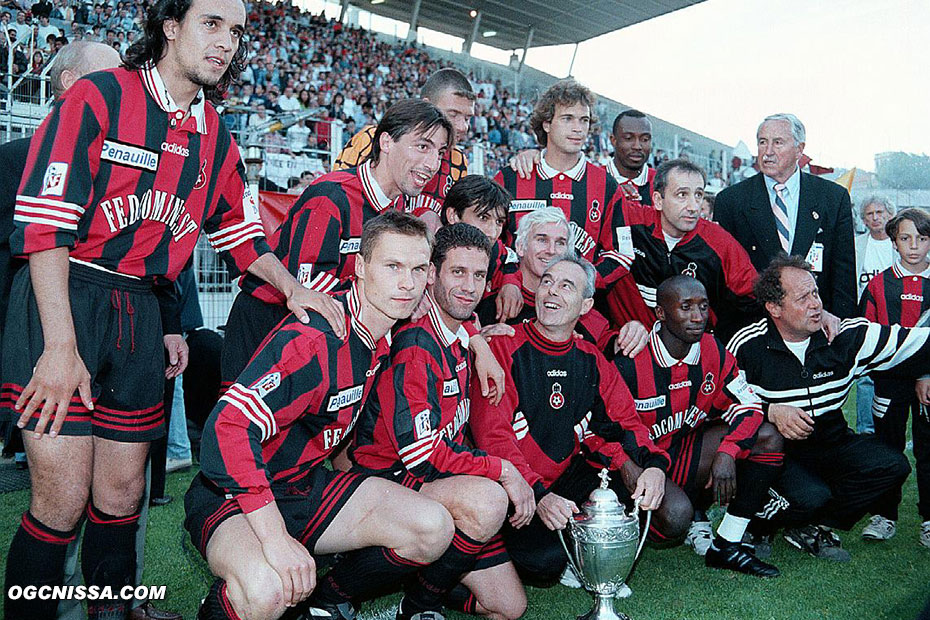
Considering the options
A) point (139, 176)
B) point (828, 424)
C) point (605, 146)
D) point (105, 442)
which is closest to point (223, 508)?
point (105, 442)

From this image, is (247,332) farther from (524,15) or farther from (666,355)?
(524,15)

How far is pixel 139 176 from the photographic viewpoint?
8.16ft

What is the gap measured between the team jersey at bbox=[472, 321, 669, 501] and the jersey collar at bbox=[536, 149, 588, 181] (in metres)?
1.15

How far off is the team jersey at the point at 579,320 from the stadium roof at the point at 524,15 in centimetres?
2494

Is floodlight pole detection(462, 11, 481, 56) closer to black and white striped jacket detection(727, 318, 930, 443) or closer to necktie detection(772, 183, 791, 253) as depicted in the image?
necktie detection(772, 183, 791, 253)

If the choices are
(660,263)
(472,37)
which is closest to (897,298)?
(660,263)

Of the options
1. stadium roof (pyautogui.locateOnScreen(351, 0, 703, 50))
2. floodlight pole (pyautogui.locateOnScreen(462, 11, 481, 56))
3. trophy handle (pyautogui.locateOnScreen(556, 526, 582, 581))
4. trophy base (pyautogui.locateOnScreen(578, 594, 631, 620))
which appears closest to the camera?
trophy base (pyautogui.locateOnScreen(578, 594, 631, 620))

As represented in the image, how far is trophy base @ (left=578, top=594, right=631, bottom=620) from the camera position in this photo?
3.01 meters

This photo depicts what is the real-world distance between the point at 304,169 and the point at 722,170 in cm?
1930

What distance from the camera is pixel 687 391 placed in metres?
4.00

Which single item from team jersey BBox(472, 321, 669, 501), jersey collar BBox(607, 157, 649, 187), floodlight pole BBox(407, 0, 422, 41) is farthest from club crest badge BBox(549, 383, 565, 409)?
floodlight pole BBox(407, 0, 422, 41)

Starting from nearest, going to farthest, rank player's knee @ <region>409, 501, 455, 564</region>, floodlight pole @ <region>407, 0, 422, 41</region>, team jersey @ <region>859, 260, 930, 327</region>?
player's knee @ <region>409, 501, 455, 564</region>
team jersey @ <region>859, 260, 930, 327</region>
floodlight pole @ <region>407, 0, 422, 41</region>

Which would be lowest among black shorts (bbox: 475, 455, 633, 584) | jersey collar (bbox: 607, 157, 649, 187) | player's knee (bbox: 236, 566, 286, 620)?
black shorts (bbox: 475, 455, 633, 584)

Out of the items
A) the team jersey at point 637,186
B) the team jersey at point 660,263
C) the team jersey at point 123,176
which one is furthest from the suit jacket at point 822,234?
the team jersey at point 123,176
